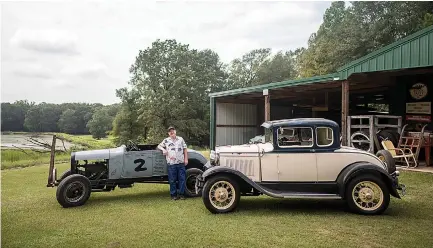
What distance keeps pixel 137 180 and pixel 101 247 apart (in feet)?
9.46

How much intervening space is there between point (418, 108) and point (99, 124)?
48.2m

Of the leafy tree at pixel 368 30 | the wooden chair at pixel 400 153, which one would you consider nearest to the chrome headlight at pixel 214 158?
the wooden chair at pixel 400 153

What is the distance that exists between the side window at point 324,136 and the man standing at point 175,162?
275cm

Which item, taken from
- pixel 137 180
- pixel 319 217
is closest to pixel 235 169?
pixel 319 217

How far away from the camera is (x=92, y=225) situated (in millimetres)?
5383

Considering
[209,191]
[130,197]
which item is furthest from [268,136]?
[130,197]

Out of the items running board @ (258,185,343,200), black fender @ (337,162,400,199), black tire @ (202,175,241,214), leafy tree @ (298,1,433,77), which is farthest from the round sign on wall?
leafy tree @ (298,1,433,77)

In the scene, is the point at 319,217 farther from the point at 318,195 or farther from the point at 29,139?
the point at 29,139

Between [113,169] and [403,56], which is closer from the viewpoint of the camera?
[113,169]

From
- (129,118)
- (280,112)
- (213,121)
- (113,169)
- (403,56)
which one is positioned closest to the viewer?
(113,169)

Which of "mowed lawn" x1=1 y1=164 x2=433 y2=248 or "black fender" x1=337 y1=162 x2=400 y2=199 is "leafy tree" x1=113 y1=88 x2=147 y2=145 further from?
"black fender" x1=337 y1=162 x2=400 y2=199

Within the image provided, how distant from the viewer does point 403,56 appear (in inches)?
367

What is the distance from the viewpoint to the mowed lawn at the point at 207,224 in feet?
14.8

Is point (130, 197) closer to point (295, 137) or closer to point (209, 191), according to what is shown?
point (209, 191)
